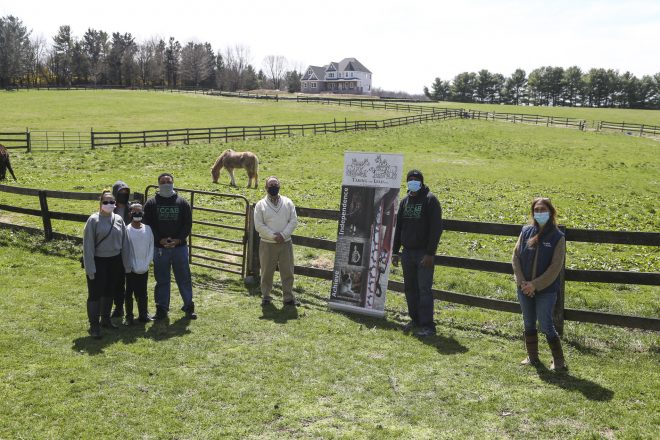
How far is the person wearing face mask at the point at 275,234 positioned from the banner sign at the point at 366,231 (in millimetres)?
707

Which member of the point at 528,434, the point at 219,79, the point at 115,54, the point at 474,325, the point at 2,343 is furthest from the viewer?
the point at 219,79

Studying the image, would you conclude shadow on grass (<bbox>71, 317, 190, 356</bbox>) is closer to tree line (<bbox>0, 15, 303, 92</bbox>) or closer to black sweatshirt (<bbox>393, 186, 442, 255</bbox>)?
black sweatshirt (<bbox>393, 186, 442, 255</bbox>)

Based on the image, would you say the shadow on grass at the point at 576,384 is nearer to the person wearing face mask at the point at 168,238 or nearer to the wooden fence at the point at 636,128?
the person wearing face mask at the point at 168,238

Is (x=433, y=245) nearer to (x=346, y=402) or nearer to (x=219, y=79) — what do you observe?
(x=346, y=402)

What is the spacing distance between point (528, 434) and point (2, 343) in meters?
5.81

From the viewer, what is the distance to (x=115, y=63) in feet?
354

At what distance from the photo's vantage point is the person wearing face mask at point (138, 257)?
6977mm

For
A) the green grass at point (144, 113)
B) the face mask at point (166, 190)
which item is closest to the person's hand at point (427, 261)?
the face mask at point (166, 190)

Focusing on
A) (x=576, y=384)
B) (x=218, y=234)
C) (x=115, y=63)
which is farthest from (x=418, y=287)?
(x=115, y=63)

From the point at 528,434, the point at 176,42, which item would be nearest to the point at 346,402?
the point at 528,434

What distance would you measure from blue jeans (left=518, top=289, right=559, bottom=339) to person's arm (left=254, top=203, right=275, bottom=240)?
11.7ft

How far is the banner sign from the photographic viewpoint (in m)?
7.61

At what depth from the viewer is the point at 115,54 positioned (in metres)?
108

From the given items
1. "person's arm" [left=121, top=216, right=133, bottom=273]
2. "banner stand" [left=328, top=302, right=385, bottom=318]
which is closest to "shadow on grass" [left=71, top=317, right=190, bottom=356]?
"person's arm" [left=121, top=216, right=133, bottom=273]
